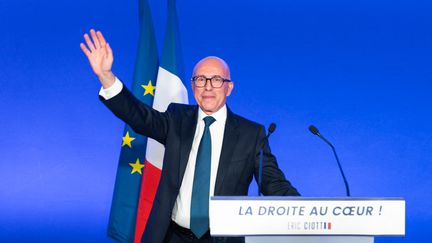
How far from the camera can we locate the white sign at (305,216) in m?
1.81

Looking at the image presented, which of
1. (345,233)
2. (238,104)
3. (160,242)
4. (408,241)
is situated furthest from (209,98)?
(408,241)

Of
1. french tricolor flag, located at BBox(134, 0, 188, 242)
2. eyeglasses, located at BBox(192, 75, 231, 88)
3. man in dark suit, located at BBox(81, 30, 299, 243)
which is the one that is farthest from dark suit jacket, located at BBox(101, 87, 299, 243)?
french tricolor flag, located at BBox(134, 0, 188, 242)

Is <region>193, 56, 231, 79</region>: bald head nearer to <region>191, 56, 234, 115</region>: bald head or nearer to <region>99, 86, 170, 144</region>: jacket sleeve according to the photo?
<region>191, 56, 234, 115</region>: bald head

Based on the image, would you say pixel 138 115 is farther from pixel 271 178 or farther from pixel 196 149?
pixel 271 178

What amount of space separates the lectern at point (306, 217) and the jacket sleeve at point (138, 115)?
26.6 inches

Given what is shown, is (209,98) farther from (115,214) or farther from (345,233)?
(115,214)

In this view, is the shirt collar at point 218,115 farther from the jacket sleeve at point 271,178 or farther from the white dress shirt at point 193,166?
the jacket sleeve at point 271,178

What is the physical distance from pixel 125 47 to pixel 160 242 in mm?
3303

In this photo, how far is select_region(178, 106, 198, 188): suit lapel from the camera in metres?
2.44

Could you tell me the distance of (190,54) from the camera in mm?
5430

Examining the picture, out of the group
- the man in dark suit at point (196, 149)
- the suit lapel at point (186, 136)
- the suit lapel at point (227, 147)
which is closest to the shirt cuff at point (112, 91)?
the man in dark suit at point (196, 149)

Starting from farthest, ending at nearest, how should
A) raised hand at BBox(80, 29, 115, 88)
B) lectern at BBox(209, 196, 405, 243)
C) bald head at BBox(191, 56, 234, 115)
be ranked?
1. bald head at BBox(191, 56, 234, 115)
2. raised hand at BBox(80, 29, 115, 88)
3. lectern at BBox(209, 196, 405, 243)

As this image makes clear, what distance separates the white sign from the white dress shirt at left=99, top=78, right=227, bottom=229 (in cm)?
61

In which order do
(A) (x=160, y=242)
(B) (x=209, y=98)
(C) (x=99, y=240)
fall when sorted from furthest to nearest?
1. (C) (x=99, y=240)
2. (B) (x=209, y=98)
3. (A) (x=160, y=242)
